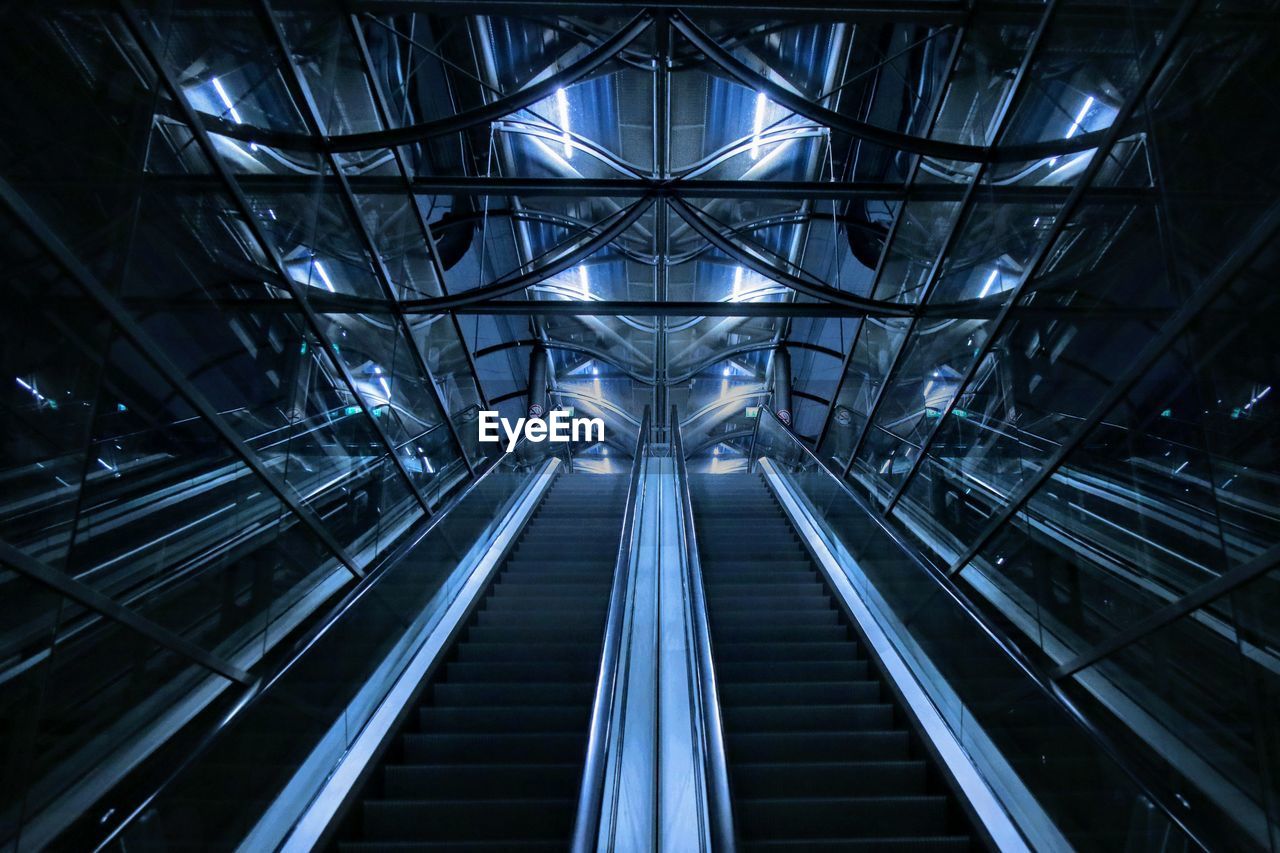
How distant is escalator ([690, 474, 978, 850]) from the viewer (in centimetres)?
347

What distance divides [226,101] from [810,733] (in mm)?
5082

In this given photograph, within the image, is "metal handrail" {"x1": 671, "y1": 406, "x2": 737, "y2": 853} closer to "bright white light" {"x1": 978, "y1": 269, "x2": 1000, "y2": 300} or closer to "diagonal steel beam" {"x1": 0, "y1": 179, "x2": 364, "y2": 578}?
"diagonal steel beam" {"x1": 0, "y1": 179, "x2": 364, "y2": 578}

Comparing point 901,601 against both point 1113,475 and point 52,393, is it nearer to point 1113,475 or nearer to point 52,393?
point 1113,475

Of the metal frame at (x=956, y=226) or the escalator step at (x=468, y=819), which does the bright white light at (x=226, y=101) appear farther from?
A: the metal frame at (x=956, y=226)

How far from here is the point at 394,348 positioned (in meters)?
7.96

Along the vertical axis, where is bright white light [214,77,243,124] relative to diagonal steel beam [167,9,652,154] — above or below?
below

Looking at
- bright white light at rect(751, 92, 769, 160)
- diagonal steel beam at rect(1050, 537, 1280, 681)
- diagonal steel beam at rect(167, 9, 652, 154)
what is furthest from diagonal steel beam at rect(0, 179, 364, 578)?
bright white light at rect(751, 92, 769, 160)

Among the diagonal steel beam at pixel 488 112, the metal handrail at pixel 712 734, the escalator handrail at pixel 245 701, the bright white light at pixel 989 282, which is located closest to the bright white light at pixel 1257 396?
the escalator handrail at pixel 245 701

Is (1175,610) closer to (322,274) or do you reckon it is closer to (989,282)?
(989,282)

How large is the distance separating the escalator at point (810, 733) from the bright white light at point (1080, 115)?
3565mm

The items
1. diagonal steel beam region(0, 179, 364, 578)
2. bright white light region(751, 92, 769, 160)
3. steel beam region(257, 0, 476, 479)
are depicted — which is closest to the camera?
diagonal steel beam region(0, 179, 364, 578)

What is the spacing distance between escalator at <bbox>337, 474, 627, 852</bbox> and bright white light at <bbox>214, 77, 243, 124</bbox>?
3.76 m

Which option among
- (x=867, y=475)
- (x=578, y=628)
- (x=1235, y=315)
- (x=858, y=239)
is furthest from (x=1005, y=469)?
(x=858, y=239)

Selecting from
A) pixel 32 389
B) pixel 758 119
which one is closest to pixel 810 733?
pixel 32 389
